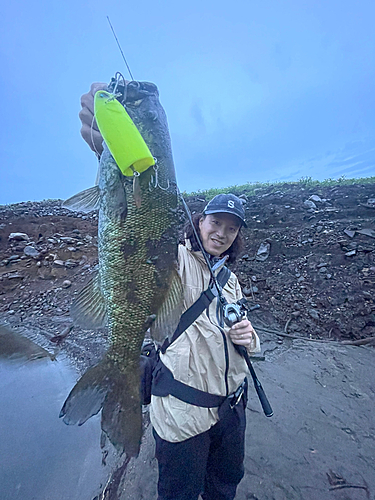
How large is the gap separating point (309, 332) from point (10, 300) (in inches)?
221

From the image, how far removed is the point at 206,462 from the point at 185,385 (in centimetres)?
66

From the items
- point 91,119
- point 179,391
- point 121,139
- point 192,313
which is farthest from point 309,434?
point 91,119

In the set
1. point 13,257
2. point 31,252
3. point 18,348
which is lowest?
point 18,348

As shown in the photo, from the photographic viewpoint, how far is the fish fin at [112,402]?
1.42 m

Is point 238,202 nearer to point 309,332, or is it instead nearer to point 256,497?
point 256,497

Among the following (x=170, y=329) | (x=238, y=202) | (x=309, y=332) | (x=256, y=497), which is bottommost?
(x=256, y=497)

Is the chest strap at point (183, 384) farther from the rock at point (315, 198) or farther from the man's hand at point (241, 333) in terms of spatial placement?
the rock at point (315, 198)

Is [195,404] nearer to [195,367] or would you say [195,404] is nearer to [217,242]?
[195,367]

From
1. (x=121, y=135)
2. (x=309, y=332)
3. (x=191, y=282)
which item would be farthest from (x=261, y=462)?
(x=121, y=135)

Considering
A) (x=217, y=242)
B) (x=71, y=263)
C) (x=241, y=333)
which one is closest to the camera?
(x=241, y=333)

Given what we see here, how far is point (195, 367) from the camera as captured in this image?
156 centimetres

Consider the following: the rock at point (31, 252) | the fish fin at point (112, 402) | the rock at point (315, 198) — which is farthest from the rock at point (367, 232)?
the rock at point (31, 252)

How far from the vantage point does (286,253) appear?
19.6 ft

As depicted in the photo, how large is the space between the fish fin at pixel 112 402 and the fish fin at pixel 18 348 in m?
3.04
